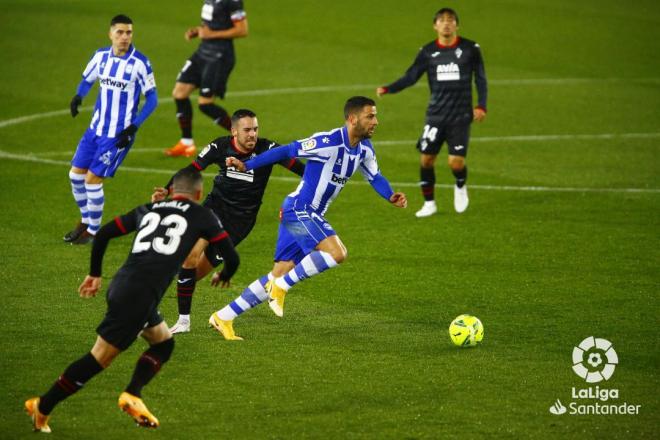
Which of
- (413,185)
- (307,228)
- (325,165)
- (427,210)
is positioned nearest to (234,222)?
(307,228)

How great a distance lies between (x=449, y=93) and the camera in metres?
15.8

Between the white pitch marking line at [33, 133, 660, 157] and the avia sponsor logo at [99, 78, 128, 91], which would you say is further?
the white pitch marking line at [33, 133, 660, 157]

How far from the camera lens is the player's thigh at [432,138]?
52.2ft

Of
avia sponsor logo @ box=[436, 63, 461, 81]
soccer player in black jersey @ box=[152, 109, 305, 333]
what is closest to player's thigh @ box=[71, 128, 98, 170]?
soccer player in black jersey @ box=[152, 109, 305, 333]

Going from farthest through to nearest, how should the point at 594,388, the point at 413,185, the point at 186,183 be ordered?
the point at 413,185, the point at 594,388, the point at 186,183

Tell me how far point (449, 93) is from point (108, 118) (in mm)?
4700

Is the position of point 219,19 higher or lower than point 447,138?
higher

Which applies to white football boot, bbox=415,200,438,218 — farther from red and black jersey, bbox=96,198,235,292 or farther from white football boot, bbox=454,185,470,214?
red and black jersey, bbox=96,198,235,292

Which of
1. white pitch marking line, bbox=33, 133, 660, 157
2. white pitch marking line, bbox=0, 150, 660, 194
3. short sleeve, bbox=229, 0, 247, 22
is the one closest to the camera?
white pitch marking line, bbox=0, 150, 660, 194

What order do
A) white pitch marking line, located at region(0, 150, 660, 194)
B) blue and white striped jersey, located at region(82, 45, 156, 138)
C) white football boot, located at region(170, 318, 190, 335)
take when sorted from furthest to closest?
white pitch marking line, located at region(0, 150, 660, 194) < blue and white striped jersey, located at region(82, 45, 156, 138) < white football boot, located at region(170, 318, 190, 335)

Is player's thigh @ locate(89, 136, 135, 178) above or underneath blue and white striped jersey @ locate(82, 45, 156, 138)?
underneath

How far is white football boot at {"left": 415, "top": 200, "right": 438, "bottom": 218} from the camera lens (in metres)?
15.9

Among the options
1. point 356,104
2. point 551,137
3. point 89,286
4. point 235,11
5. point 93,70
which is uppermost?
point 235,11

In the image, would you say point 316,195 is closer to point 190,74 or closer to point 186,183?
point 186,183
